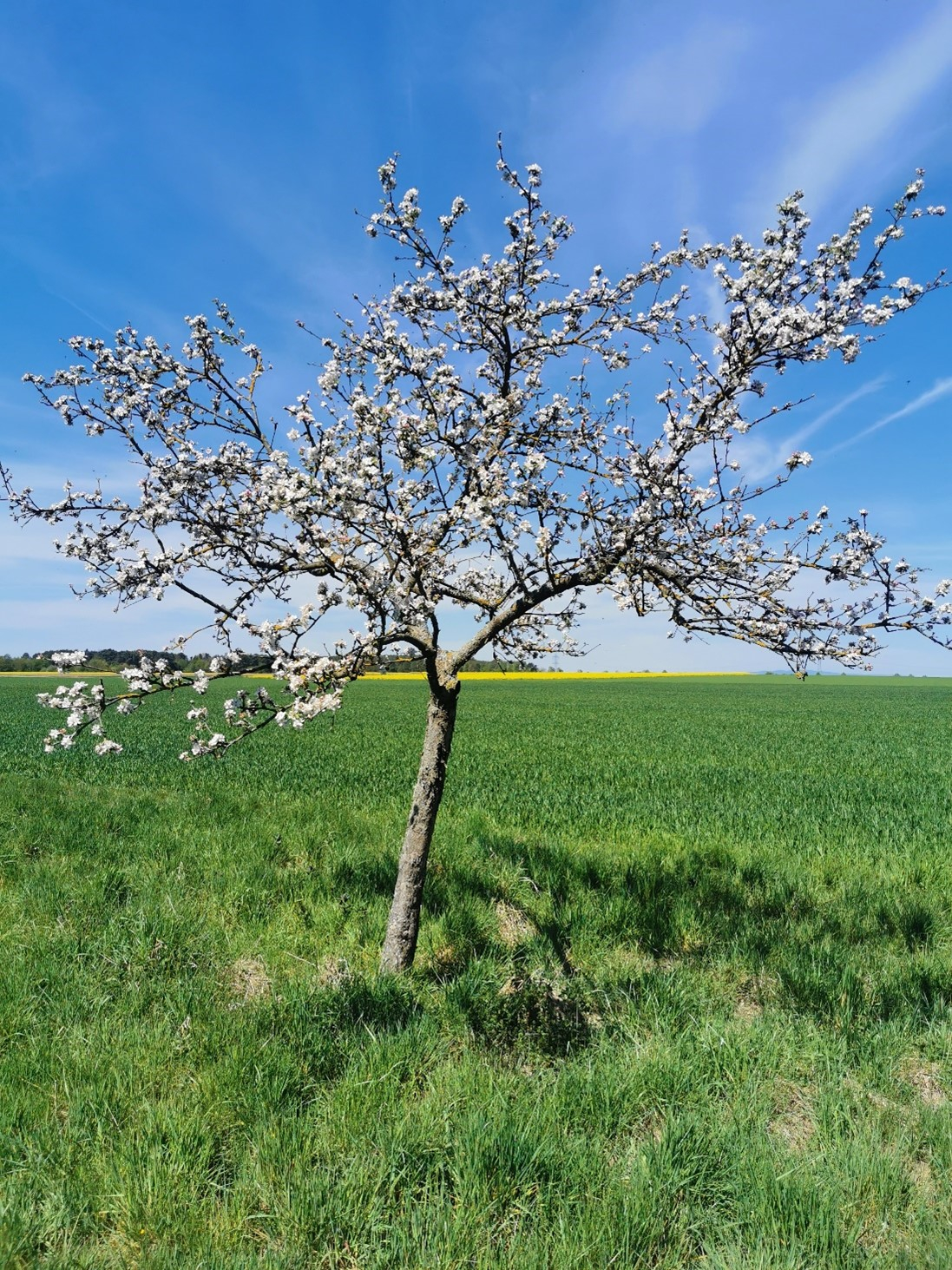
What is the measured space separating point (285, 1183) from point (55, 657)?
342 centimetres

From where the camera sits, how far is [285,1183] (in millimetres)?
3373

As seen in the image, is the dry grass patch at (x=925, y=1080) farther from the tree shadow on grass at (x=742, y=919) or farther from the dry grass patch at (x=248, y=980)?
the dry grass patch at (x=248, y=980)

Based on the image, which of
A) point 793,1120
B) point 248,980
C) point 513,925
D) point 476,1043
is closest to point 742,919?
point 513,925

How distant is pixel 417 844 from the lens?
545 centimetres

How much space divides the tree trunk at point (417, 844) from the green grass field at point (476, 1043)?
0.27 metres

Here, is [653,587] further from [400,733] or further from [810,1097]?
[400,733]

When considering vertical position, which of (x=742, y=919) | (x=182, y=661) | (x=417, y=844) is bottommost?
(x=742, y=919)

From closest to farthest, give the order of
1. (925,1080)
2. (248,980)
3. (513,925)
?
(925,1080) → (248,980) → (513,925)

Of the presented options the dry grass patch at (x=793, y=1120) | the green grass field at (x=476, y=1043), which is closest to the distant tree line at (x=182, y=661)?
the green grass field at (x=476, y=1043)

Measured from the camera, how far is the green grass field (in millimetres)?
3246

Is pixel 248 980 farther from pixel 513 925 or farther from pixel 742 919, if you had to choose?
pixel 742 919

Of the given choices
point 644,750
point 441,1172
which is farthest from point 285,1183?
point 644,750

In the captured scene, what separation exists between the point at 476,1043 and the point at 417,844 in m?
1.40

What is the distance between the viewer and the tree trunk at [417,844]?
5.45 meters
